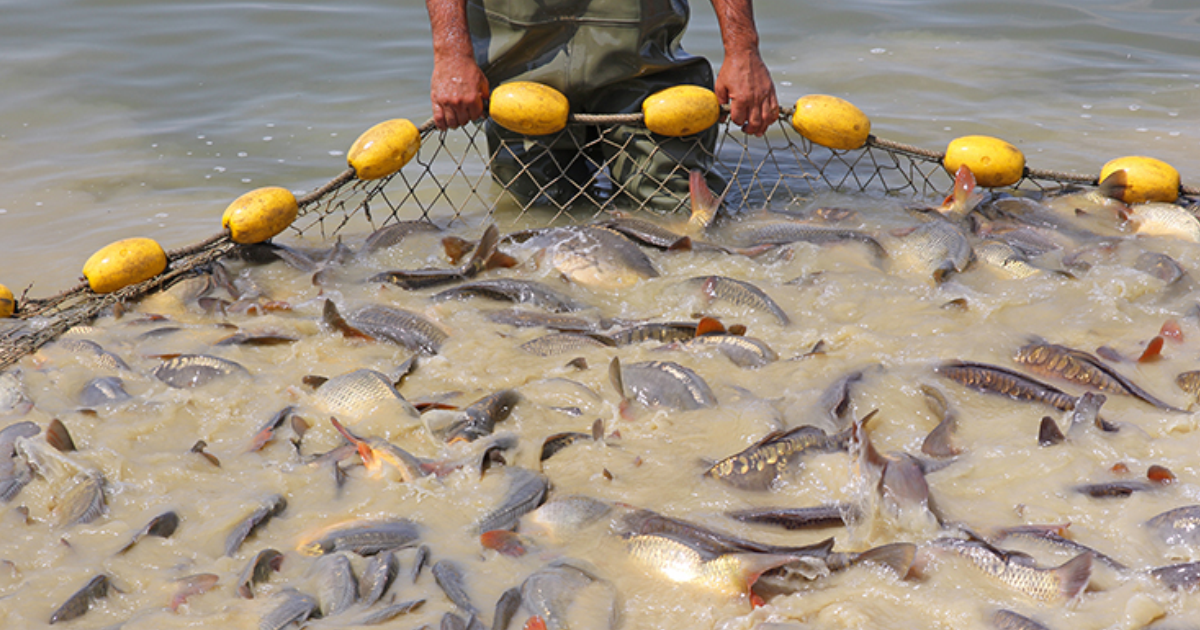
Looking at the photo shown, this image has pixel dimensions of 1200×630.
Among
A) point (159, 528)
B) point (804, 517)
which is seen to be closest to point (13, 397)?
point (159, 528)

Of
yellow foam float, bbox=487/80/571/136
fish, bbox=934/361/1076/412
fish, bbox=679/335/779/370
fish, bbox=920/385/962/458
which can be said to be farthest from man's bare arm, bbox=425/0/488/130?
fish, bbox=920/385/962/458

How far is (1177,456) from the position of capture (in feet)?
8.77

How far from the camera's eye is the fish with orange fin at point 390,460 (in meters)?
2.71

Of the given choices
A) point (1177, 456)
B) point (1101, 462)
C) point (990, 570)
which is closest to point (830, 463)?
point (990, 570)

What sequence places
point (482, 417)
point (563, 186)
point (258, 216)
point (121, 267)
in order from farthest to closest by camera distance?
point (563, 186)
point (258, 216)
point (121, 267)
point (482, 417)

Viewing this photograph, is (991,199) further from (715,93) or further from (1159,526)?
(1159,526)

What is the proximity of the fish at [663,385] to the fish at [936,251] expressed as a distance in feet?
5.10

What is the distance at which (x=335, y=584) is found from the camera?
2.29 m

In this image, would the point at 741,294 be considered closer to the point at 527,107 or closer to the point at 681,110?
the point at 681,110

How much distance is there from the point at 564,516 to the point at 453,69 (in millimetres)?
2756

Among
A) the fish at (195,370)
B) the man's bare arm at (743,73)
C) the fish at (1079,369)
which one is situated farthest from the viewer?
the man's bare arm at (743,73)

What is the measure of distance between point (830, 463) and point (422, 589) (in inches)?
48.6

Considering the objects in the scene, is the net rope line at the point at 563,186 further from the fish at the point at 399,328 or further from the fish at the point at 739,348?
the fish at the point at 739,348

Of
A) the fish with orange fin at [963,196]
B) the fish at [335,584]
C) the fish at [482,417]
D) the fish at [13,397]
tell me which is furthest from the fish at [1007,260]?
the fish at [13,397]
